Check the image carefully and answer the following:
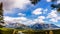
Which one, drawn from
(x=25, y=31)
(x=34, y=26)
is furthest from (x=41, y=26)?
(x=25, y=31)

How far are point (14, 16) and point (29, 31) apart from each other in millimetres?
268

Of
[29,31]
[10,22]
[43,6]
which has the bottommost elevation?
[29,31]

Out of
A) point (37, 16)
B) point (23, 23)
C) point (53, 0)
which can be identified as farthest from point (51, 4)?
point (23, 23)

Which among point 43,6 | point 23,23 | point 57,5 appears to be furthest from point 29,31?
point 57,5

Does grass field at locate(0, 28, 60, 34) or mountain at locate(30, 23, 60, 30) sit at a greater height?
mountain at locate(30, 23, 60, 30)

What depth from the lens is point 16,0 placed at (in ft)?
5.52

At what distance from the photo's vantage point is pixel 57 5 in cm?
161

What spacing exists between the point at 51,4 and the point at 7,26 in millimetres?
610

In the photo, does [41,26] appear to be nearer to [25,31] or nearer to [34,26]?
[34,26]

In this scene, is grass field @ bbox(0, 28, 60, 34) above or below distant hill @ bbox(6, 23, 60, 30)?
below

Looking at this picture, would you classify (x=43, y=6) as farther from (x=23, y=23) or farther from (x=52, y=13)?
(x=23, y=23)

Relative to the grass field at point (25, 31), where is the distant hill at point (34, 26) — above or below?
above

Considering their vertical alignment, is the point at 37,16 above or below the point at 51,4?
below

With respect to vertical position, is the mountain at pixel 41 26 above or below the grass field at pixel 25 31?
above
